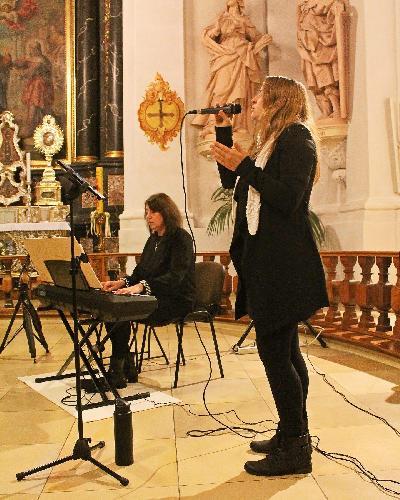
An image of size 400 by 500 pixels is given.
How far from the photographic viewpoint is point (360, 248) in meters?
7.70

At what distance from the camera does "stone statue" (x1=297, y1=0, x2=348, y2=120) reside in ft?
25.5

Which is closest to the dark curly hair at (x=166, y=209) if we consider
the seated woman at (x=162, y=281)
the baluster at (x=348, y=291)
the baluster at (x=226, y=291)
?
the seated woman at (x=162, y=281)

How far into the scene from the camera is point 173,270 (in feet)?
14.1

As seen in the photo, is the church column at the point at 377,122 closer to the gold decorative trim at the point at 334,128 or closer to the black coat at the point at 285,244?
the gold decorative trim at the point at 334,128

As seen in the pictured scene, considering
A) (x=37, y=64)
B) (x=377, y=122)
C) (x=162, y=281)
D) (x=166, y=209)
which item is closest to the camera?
(x=162, y=281)

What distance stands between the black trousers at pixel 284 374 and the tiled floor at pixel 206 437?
0.79 ft

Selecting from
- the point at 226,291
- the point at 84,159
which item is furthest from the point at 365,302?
the point at 84,159

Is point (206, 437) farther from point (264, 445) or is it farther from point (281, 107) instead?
point (281, 107)

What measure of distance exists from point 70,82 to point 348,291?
8220 mm

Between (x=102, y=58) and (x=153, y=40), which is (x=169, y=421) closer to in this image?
(x=153, y=40)

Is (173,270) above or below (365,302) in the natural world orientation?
above

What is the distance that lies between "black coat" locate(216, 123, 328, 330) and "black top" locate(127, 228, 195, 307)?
1.65 m

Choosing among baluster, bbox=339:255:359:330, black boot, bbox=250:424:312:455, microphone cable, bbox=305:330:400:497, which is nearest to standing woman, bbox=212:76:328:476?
black boot, bbox=250:424:312:455

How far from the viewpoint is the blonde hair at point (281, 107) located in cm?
266
